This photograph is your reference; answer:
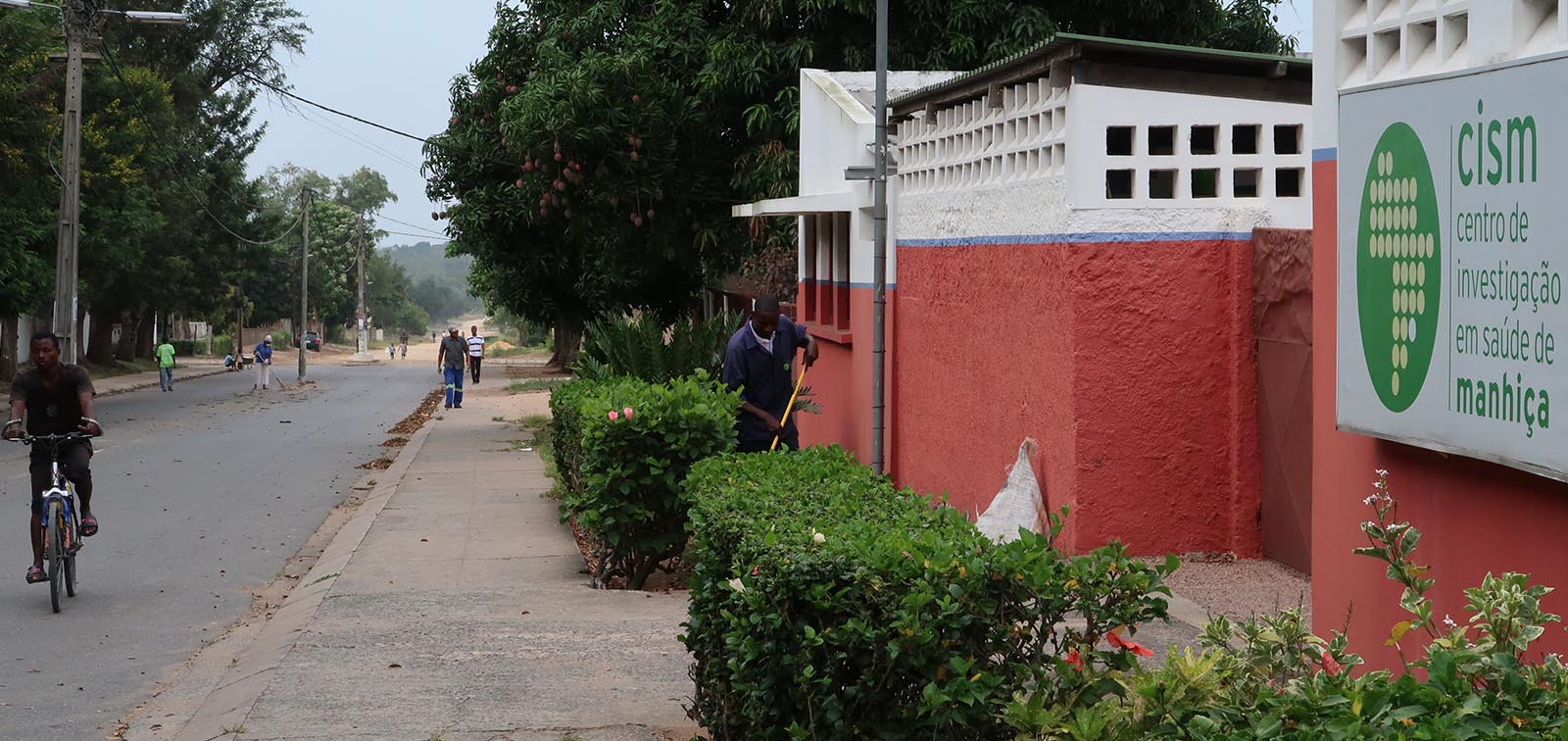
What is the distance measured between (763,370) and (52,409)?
4.67 metres

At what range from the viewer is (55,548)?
980 centimetres

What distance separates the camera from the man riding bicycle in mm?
10180

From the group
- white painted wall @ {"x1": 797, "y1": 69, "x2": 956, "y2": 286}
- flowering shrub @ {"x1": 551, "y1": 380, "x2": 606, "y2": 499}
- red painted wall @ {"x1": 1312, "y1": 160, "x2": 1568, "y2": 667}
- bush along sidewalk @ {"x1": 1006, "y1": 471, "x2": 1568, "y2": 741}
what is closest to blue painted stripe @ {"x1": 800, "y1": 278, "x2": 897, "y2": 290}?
white painted wall @ {"x1": 797, "y1": 69, "x2": 956, "y2": 286}

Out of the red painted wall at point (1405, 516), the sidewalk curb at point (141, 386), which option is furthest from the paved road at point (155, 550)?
the sidewalk curb at point (141, 386)

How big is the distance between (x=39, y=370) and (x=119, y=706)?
372 cm

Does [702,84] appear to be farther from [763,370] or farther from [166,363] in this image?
[166,363]

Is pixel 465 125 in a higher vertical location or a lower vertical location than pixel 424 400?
higher

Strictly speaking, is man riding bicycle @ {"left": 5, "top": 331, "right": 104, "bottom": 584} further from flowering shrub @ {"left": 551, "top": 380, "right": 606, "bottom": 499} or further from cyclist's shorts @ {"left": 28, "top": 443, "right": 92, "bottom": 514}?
flowering shrub @ {"left": 551, "top": 380, "right": 606, "bottom": 499}

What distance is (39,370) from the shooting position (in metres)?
10.3

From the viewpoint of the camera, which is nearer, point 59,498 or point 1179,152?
point 1179,152

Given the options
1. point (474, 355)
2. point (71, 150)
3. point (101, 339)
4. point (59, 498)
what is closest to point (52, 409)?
point (59, 498)

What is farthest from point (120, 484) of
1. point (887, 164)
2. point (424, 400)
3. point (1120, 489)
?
point (424, 400)

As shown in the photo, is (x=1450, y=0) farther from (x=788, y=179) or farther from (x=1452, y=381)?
(x=788, y=179)

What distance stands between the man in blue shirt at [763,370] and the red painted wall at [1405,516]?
5.48 m
